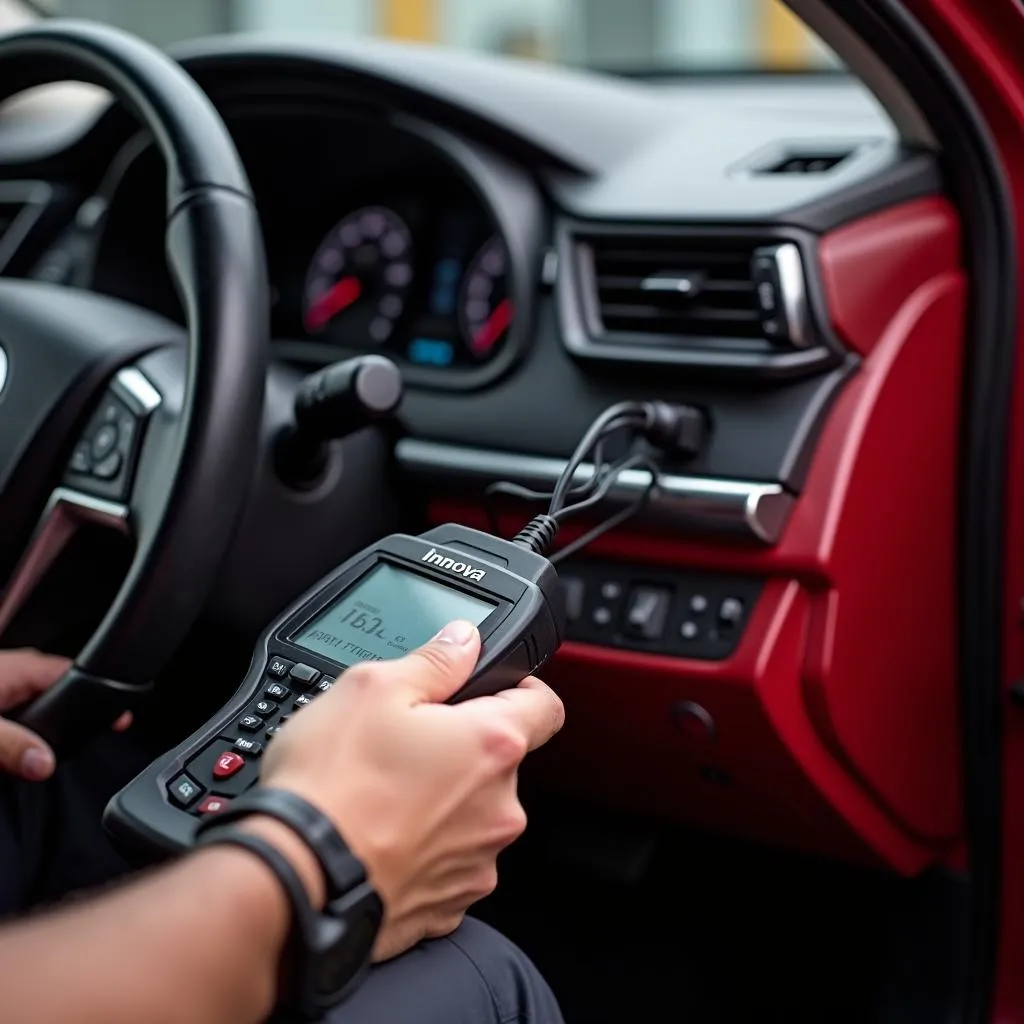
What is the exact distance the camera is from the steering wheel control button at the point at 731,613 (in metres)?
1.08

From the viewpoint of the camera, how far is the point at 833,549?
1051 millimetres

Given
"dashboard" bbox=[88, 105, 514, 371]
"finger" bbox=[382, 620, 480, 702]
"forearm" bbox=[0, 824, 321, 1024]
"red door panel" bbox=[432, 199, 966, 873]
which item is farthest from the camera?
"dashboard" bbox=[88, 105, 514, 371]

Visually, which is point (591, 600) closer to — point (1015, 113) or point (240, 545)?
point (240, 545)

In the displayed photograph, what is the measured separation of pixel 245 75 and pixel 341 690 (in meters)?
0.86

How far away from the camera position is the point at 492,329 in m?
1.29

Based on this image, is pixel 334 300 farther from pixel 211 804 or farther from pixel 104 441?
pixel 211 804

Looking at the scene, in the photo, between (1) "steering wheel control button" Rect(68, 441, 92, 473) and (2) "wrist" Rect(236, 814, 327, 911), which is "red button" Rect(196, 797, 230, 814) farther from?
(1) "steering wheel control button" Rect(68, 441, 92, 473)

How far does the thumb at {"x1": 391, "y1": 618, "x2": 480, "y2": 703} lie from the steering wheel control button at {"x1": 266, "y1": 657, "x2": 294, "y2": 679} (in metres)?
0.12

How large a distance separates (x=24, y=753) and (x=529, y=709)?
35cm

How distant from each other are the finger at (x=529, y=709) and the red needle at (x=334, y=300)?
0.76m

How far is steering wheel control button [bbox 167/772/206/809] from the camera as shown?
73cm

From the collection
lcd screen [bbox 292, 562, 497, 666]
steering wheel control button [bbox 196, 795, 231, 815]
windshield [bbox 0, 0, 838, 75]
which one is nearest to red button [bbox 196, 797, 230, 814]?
steering wheel control button [bbox 196, 795, 231, 815]

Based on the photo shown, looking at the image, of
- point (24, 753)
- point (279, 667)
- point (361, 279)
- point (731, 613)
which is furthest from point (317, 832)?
point (361, 279)

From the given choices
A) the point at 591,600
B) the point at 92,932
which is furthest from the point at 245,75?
the point at 92,932
